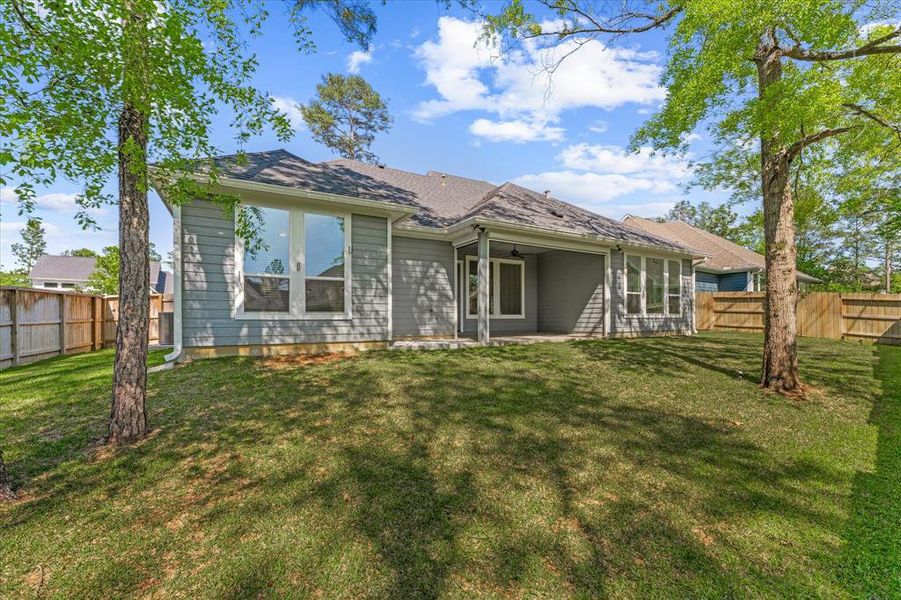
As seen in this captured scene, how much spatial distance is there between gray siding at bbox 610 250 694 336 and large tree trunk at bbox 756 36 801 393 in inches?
200

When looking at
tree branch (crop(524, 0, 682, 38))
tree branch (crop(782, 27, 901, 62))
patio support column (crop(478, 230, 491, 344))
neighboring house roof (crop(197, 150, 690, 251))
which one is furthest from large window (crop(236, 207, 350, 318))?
tree branch (crop(782, 27, 901, 62))

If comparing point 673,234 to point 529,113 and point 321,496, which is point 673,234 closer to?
point 529,113

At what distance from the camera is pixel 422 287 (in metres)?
9.02

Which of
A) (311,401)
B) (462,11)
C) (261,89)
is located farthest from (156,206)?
(462,11)

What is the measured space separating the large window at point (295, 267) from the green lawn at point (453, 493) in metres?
2.16

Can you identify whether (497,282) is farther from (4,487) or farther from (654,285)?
(4,487)

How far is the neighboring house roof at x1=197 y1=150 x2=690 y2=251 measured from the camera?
705 cm

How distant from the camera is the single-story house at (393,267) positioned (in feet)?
20.9

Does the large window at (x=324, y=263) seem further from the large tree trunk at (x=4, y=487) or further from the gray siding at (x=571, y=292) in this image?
the gray siding at (x=571, y=292)

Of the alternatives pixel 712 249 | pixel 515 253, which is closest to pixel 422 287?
pixel 515 253

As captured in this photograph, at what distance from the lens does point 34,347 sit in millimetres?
7969

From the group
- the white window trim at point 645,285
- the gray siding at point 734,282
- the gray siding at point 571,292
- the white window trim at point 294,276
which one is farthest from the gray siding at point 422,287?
the gray siding at point 734,282

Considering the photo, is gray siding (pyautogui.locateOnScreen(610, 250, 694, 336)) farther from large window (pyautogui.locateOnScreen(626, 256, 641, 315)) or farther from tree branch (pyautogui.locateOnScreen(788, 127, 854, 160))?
tree branch (pyautogui.locateOnScreen(788, 127, 854, 160))

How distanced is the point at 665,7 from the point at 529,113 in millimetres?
3690
